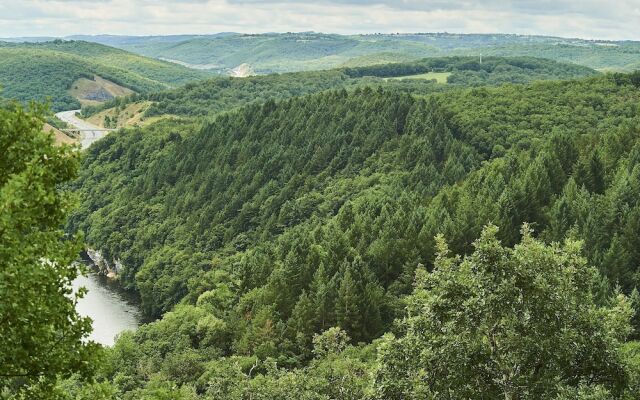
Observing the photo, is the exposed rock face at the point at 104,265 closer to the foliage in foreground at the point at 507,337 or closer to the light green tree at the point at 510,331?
the foliage in foreground at the point at 507,337

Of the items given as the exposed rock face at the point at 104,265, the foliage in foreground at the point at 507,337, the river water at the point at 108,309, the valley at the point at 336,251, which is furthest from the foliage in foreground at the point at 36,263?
the exposed rock face at the point at 104,265

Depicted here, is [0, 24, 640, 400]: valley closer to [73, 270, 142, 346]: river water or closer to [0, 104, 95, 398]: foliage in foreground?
[0, 104, 95, 398]: foliage in foreground

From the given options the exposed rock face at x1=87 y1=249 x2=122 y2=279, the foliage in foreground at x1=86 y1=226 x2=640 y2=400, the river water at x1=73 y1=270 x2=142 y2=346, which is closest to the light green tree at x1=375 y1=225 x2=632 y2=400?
the foliage in foreground at x1=86 y1=226 x2=640 y2=400

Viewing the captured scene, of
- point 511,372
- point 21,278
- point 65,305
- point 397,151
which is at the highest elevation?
point 21,278

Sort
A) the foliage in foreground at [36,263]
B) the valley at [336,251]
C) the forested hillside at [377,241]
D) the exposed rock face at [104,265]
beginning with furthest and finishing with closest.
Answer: the exposed rock face at [104,265] → the forested hillside at [377,241] → the valley at [336,251] → the foliage in foreground at [36,263]

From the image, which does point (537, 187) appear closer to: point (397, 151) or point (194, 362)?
point (194, 362)

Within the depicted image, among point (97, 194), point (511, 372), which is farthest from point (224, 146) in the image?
point (511, 372)
